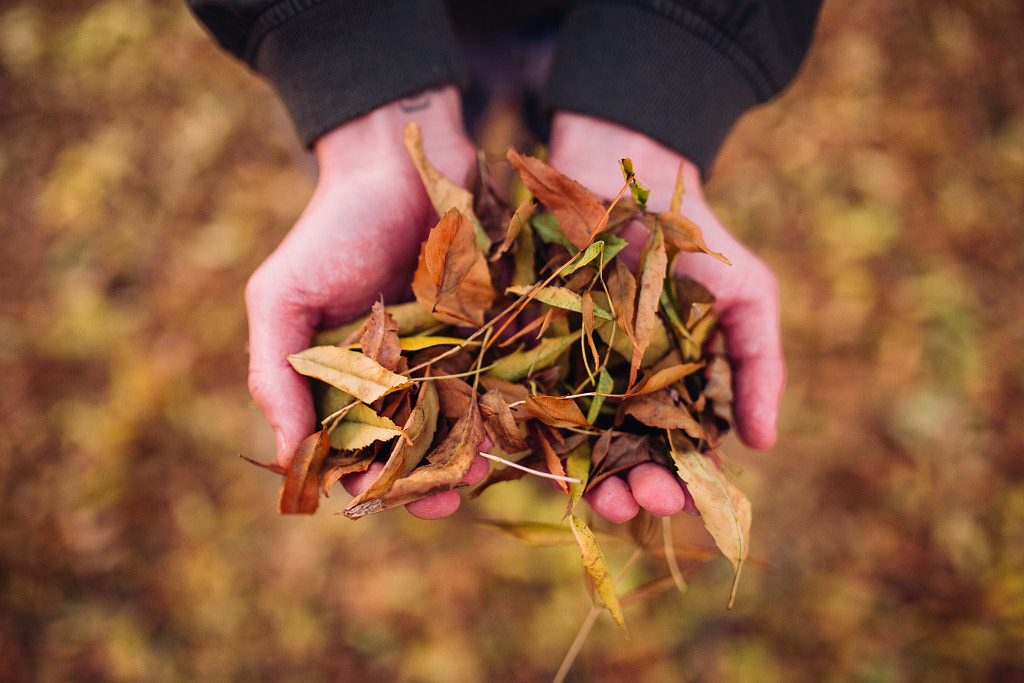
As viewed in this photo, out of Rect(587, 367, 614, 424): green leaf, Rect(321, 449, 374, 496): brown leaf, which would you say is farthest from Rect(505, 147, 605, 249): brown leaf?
Rect(321, 449, 374, 496): brown leaf

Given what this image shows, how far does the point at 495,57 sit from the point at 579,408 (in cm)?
132

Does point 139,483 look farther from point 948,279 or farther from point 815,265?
point 948,279

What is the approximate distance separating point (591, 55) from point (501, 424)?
3.04 feet

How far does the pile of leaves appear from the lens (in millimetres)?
1135

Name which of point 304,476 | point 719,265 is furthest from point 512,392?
point 719,265

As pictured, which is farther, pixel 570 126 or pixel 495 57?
pixel 495 57

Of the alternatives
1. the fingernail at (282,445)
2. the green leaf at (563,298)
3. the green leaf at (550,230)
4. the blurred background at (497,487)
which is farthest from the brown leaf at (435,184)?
the blurred background at (497,487)

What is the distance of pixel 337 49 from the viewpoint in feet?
4.62

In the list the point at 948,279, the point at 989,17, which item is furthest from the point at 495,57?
the point at 989,17

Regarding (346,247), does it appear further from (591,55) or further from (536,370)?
(591,55)

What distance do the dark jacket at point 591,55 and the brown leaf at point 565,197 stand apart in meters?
0.42

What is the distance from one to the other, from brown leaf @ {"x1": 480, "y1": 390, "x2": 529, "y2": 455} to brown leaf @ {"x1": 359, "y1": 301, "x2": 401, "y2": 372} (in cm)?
18

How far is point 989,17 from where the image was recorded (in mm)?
2723

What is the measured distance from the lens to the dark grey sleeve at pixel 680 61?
1.43 meters
